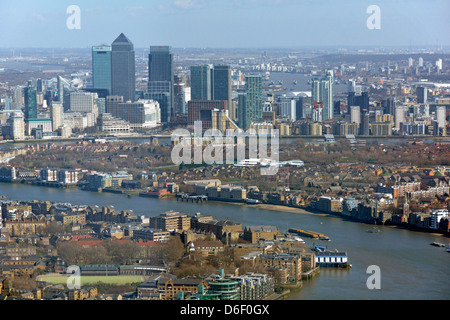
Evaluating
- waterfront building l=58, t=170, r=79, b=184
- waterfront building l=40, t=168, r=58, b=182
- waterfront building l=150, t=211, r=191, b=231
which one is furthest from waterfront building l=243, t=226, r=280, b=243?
waterfront building l=40, t=168, r=58, b=182

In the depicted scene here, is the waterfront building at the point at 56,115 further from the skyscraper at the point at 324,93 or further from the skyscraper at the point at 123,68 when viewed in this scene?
the skyscraper at the point at 324,93

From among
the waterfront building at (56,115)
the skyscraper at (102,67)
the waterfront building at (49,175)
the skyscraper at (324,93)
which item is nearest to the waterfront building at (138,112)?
the waterfront building at (56,115)

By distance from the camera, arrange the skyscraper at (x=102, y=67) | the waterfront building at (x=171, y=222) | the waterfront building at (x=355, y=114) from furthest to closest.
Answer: the skyscraper at (x=102, y=67), the waterfront building at (x=355, y=114), the waterfront building at (x=171, y=222)

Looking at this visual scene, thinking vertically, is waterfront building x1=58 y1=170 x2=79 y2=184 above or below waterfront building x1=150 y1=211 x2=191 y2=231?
below

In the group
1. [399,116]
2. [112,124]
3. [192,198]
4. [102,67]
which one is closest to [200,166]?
[192,198]

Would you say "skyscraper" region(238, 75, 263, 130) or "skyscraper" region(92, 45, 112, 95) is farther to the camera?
"skyscraper" region(92, 45, 112, 95)

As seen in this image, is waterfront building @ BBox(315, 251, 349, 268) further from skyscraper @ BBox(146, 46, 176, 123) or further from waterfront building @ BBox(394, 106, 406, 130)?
skyscraper @ BBox(146, 46, 176, 123)
